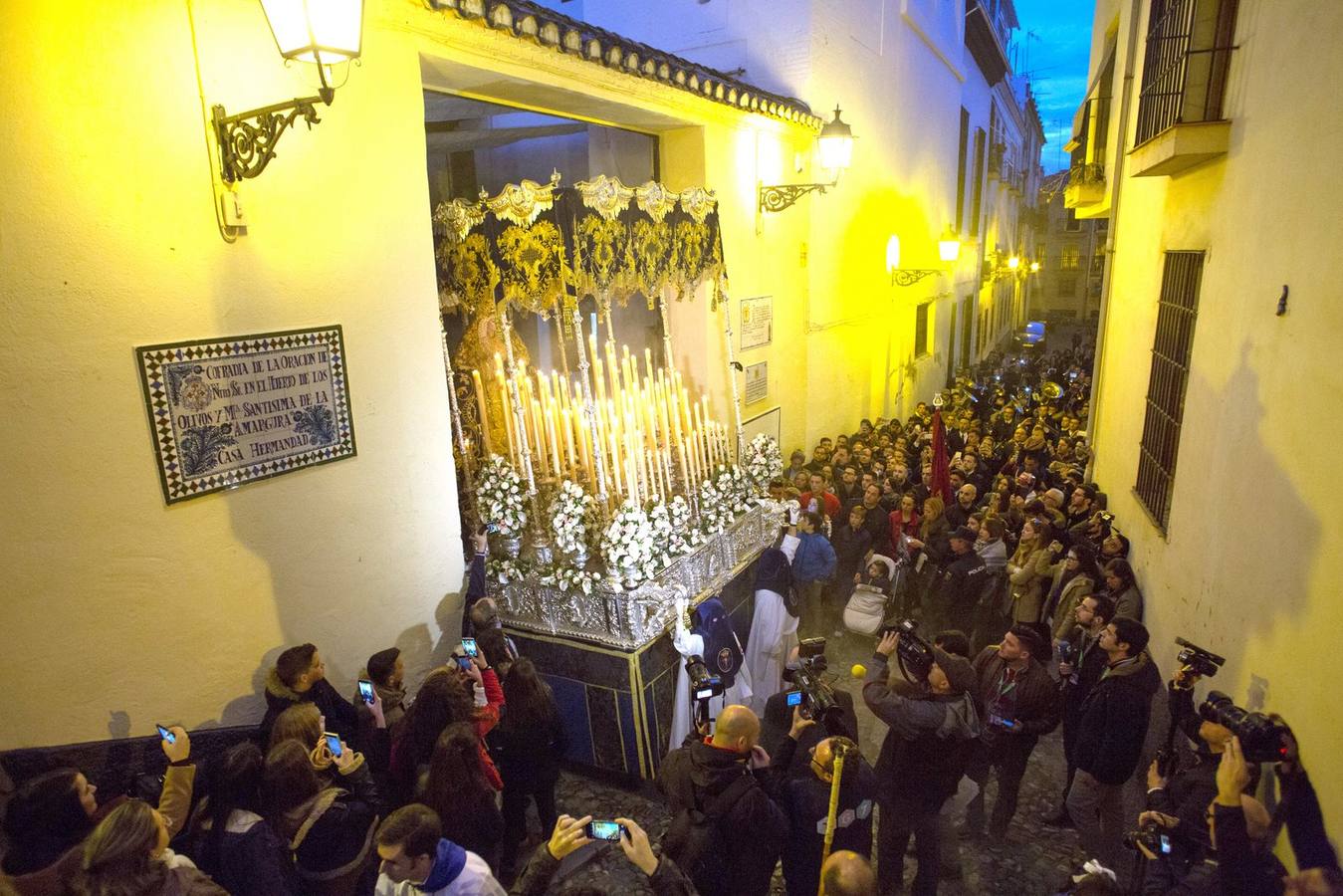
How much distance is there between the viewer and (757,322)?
29.8ft

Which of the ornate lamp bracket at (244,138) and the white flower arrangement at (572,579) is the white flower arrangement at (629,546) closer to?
the white flower arrangement at (572,579)

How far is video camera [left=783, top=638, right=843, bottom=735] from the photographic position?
3.68 meters

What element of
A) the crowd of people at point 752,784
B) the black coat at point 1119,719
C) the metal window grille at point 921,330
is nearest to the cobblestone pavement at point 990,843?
the crowd of people at point 752,784

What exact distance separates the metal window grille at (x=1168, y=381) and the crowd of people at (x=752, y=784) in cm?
71

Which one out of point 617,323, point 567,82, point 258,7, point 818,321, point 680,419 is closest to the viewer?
point 258,7

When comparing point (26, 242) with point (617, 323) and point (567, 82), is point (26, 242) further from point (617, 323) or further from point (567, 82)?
point (617, 323)

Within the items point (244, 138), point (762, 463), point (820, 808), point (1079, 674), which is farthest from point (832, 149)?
point (820, 808)

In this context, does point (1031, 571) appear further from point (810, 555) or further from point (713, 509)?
point (713, 509)

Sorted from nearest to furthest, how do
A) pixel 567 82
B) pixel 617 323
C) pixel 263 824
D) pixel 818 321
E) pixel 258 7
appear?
pixel 263 824 < pixel 258 7 < pixel 567 82 < pixel 617 323 < pixel 818 321

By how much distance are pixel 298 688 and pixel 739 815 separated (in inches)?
88.7

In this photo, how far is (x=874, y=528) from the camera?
716cm

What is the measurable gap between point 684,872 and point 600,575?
89.0 inches

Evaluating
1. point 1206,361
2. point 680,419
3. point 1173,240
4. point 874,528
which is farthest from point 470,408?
point 1173,240

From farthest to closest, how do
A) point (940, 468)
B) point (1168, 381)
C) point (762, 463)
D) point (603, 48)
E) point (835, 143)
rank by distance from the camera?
point (835, 143), point (940, 468), point (762, 463), point (1168, 381), point (603, 48)
